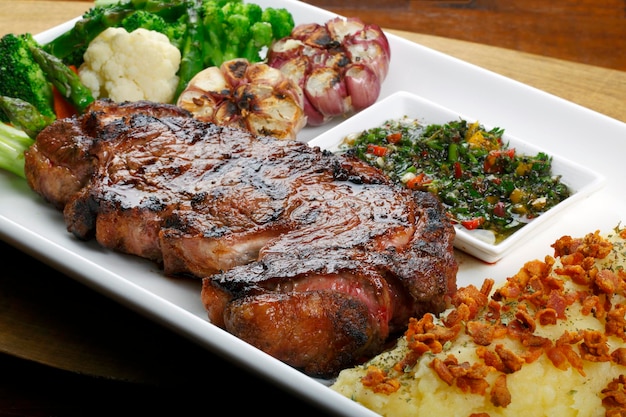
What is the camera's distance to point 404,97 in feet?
20.0

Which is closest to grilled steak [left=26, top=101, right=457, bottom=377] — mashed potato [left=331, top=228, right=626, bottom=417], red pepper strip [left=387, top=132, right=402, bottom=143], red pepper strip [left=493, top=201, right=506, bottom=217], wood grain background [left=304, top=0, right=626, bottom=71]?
mashed potato [left=331, top=228, right=626, bottom=417]

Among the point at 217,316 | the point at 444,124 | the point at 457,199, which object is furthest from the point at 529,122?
→ the point at 217,316

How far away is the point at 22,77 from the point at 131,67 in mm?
737

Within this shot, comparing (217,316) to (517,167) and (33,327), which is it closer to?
(33,327)

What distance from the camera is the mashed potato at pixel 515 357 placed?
3.51 meters

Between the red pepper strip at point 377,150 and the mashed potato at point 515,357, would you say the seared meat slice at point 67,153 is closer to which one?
the red pepper strip at point 377,150

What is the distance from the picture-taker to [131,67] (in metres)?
6.29

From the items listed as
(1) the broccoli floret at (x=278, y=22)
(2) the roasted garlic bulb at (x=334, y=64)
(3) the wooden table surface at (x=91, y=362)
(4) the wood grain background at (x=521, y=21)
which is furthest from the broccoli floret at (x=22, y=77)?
(4) the wood grain background at (x=521, y=21)

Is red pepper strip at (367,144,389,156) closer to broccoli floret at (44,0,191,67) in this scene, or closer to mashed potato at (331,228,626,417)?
mashed potato at (331,228,626,417)

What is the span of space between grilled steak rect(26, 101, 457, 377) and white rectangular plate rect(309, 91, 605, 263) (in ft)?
1.41

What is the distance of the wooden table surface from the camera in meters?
4.27

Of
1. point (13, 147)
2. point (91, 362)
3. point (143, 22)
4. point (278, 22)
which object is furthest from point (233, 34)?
point (91, 362)

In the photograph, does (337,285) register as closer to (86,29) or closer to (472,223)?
(472,223)

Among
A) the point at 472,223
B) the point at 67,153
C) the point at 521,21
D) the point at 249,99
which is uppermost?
the point at 67,153
